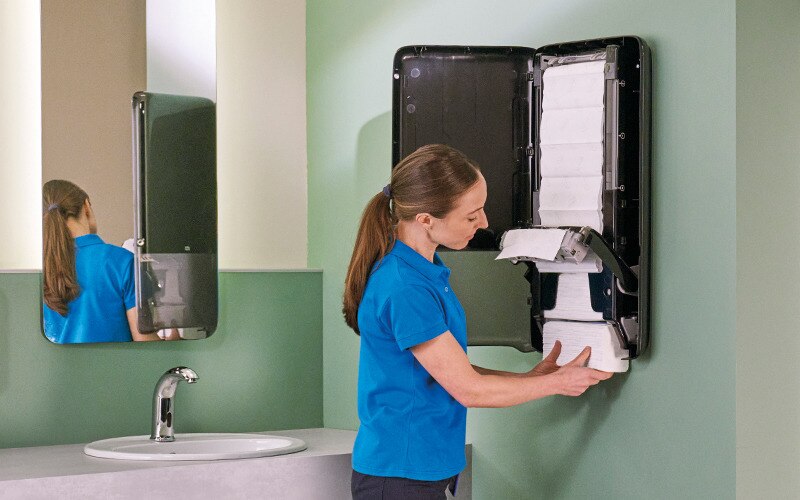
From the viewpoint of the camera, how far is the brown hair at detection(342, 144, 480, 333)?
1.91 m

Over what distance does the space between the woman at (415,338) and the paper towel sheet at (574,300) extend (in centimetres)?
22

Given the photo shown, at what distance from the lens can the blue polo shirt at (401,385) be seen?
6.18 ft

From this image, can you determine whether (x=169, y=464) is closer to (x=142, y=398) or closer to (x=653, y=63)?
(x=142, y=398)

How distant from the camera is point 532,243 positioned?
2092 mm

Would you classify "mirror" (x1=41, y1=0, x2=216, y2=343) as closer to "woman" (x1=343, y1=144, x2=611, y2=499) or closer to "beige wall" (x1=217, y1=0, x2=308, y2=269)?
"beige wall" (x1=217, y1=0, x2=308, y2=269)

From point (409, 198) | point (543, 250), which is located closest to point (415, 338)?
point (409, 198)

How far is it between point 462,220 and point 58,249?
1.20 meters

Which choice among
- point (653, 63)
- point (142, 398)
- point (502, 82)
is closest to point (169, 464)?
point (142, 398)

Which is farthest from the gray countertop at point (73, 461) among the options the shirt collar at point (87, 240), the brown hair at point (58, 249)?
the shirt collar at point (87, 240)

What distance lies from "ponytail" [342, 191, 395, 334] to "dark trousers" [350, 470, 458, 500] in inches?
12.7

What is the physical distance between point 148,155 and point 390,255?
107 cm

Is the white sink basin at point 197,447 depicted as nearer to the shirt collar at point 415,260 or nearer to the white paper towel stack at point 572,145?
the shirt collar at point 415,260

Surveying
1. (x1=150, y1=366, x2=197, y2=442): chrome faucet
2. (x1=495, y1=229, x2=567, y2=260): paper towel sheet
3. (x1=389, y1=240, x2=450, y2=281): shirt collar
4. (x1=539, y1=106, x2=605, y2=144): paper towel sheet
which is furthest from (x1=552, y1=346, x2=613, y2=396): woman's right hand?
(x1=150, y1=366, x2=197, y2=442): chrome faucet

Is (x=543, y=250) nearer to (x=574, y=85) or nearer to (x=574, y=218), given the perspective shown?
(x=574, y=218)
